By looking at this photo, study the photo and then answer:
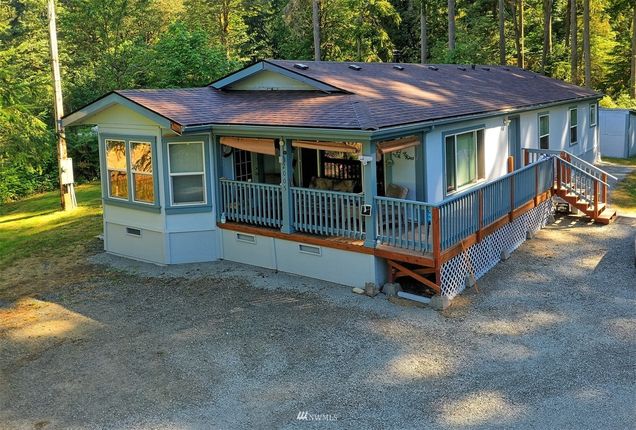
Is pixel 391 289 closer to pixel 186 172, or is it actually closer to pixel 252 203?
pixel 252 203

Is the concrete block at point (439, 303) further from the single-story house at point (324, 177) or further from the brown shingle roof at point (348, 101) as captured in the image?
the brown shingle roof at point (348, 101)

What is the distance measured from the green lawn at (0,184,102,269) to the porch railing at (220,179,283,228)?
4.64 meters

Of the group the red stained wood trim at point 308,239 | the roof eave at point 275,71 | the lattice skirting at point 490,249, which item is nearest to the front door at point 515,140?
the lattice skirting at point 490,249

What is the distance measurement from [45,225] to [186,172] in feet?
25.3

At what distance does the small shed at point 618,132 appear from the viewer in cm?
2584

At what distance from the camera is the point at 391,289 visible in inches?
415

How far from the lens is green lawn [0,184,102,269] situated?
49.3 ft

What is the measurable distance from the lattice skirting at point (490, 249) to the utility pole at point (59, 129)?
42.1 feet

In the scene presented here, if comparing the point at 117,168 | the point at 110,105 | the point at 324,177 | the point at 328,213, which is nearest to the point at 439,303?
the point at 328,213

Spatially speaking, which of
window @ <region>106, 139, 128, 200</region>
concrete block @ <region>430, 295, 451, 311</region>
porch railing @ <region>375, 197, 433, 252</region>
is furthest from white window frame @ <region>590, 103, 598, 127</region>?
window @ <region>106, 139, 128, 200</region>

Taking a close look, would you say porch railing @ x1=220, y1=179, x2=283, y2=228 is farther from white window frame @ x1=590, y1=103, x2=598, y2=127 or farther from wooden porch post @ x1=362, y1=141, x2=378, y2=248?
white window frame @ x1=590, y1=103, x2=598, y2=127

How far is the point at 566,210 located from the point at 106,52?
24191 millimetres

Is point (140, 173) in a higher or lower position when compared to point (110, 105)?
lower

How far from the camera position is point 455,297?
10469 millimetres
